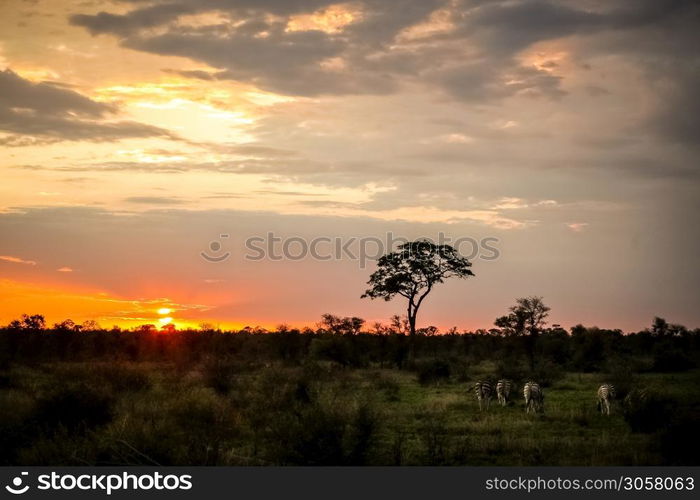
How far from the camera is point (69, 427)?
17.5 metres

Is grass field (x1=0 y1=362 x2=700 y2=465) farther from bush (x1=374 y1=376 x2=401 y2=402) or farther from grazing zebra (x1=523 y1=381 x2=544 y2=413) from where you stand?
bush (x1=374 y1=376 x2=401 y2=402)

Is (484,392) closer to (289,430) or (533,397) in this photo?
(533,397)

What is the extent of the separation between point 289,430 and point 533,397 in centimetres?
1180

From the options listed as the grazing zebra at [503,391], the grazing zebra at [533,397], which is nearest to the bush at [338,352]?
the grazing zebra at [503,391]

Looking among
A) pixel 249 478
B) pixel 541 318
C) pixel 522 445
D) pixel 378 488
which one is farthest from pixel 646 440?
pixel 541 318

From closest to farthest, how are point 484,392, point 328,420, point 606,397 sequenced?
1. point 328,420
2. point 606,397
3. point 484,392

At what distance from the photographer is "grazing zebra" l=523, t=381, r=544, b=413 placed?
2330cm

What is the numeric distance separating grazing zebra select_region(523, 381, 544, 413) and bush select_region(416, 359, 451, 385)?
11.6 metres

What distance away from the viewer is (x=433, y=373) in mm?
37000

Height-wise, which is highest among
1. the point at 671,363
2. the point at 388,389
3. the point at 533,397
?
the point at 533,397

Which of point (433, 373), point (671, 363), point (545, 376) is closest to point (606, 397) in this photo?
point (545, 376)

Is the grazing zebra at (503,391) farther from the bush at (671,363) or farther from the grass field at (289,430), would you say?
the bush at (671,363)

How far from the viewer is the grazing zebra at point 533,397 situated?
23.3 metres
